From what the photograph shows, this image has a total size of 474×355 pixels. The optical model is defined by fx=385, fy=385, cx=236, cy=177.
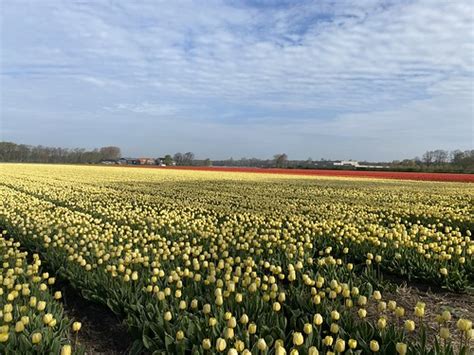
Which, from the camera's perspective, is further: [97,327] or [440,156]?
[440,156]

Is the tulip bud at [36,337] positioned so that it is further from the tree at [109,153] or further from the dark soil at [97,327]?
the tree at [109,153]

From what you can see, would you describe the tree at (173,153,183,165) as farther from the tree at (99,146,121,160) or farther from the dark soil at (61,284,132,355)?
the dark soil at (61,284,132,355)

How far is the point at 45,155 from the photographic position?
10981cm

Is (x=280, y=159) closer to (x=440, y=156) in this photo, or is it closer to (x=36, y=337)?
(x=440, y=156)

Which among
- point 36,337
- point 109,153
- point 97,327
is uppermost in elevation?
point 109,153

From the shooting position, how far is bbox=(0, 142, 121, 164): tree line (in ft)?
345

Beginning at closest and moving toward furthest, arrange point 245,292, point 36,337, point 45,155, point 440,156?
point 36,337, point 245,292, point 440,156, point 45,155

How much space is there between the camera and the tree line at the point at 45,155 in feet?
345

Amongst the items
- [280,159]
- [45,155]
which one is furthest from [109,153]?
[280,159]

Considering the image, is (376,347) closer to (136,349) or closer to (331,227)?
(136,349)

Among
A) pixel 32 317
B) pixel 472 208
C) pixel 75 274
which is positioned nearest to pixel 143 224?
pixel 75 274

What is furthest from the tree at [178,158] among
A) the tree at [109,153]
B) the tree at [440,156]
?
the tree at [440,156]

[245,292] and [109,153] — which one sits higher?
[109,153]

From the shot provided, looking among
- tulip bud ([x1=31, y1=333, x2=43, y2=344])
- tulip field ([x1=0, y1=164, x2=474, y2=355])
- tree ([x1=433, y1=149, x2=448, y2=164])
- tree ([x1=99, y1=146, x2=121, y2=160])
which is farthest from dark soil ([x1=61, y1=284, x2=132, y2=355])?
tree ([x1=99, y1=146, x2=121, y2=160])
